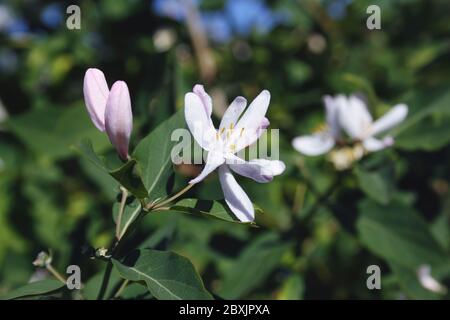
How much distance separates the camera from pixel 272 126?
1755mm

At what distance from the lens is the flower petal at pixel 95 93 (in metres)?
0.86

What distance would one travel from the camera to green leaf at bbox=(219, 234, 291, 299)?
1.28 m

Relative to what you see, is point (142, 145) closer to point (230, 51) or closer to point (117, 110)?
point (117, 110)

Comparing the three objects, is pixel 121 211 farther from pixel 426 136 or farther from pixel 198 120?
pixel 426 136

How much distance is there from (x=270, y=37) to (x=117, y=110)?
136cm

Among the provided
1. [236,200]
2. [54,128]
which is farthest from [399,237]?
[54,128]

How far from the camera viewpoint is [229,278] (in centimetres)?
132

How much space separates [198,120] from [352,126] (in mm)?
616

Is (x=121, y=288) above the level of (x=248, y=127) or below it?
below

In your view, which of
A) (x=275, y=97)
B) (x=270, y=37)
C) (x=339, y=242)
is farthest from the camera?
(x=270, y=37)

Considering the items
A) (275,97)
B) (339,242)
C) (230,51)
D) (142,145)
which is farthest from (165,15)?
(142,145)

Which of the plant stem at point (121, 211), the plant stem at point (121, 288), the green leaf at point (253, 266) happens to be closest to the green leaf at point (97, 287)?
the plant stem at point (121, 288)

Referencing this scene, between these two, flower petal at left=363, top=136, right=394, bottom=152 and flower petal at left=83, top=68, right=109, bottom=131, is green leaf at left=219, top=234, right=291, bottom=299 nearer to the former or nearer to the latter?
flower petal at left=363, top=136, right=394, bottom=152

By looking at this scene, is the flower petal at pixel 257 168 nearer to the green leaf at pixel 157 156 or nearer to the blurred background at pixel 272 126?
the green leaf at pixel 157 156
